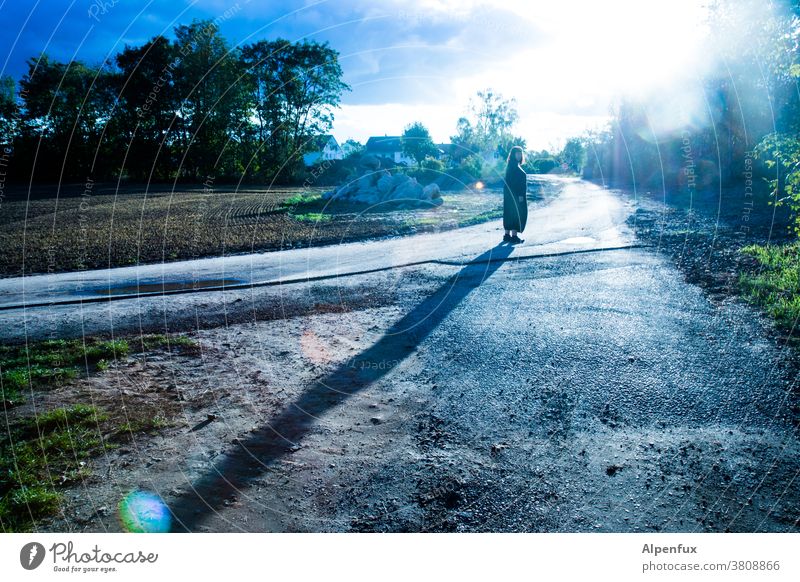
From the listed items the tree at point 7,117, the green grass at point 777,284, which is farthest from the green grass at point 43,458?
the tree at point 7,117

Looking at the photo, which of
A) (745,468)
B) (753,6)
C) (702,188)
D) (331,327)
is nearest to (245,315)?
(331,327)

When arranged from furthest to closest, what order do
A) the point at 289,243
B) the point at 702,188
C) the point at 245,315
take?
the point at 702,188 → the point at 289,243 → the point at 245,315

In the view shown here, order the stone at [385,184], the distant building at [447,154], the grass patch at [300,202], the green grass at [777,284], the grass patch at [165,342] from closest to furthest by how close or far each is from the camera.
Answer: the grass patch at [165,342] < the green grass at [777,284] < the grass patch at [300,202] < the stone at [385,184] < the distant building at [447,154]

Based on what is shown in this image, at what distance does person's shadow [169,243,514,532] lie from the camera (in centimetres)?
314

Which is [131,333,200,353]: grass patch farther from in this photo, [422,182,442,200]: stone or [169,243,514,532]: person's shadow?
[422,182,442,200]: stone

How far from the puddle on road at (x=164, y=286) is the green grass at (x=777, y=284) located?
355 inches

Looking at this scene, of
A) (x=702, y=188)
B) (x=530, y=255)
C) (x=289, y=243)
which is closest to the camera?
(x=530, y=255)

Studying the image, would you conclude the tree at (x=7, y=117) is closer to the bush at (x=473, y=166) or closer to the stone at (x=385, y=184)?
the stone at (x=385, y=184)

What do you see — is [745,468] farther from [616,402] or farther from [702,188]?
[702,188]

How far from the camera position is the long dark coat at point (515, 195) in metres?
12.8

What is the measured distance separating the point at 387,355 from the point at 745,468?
353 centimetres

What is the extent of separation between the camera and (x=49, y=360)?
5.43 metres

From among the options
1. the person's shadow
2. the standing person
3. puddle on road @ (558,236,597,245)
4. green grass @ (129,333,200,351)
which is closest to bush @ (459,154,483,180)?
puddle on road @ (558,236,597,245)

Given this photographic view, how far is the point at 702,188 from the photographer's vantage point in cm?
2536
